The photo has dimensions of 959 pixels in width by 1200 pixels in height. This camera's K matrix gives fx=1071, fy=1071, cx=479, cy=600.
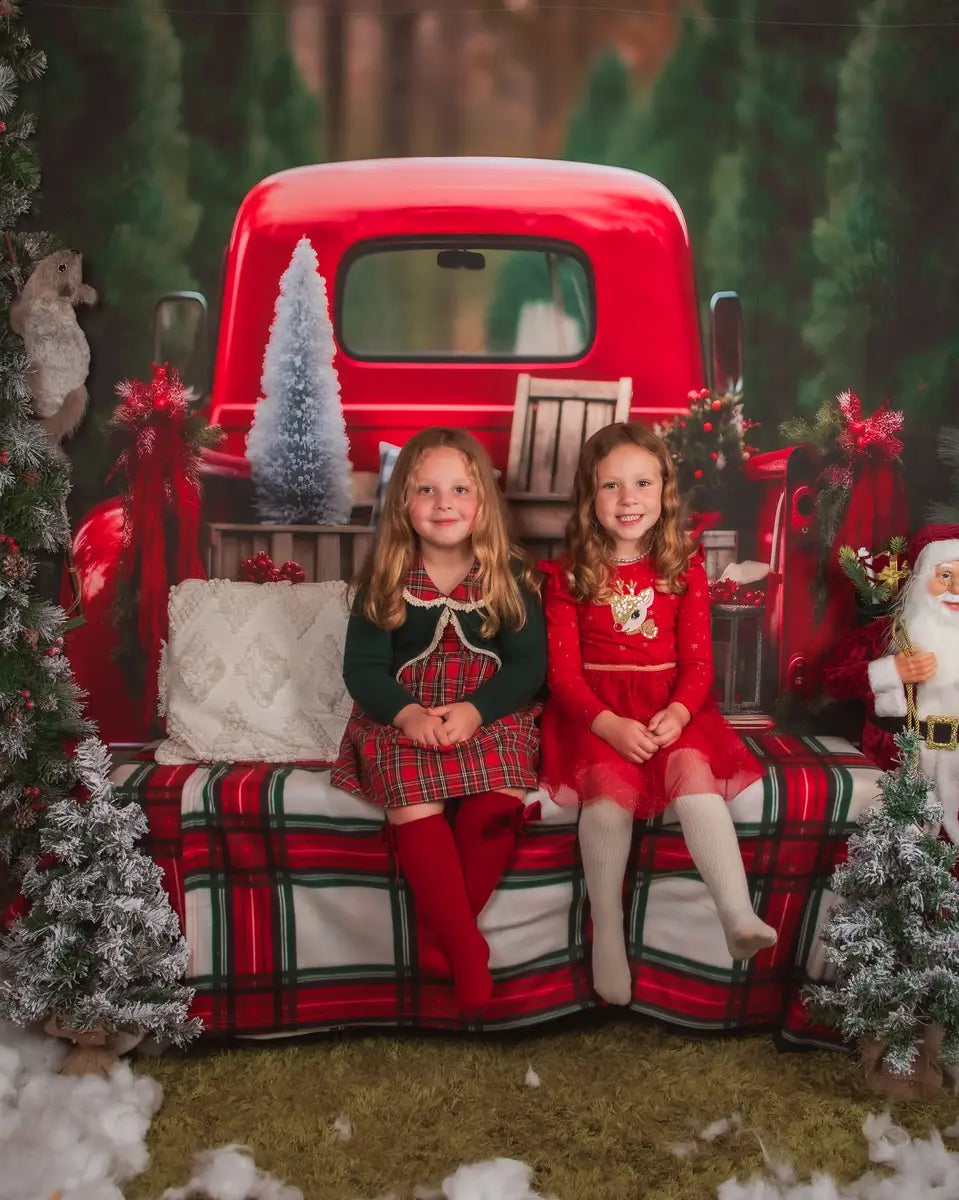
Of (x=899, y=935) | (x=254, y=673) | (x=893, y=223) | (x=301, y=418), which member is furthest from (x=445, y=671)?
(x=893, y=223)

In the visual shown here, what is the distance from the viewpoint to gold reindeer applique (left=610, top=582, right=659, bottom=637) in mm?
2508

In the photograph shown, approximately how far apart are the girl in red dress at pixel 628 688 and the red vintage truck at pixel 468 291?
42cm

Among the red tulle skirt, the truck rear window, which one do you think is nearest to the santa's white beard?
A: the red tulle skirt

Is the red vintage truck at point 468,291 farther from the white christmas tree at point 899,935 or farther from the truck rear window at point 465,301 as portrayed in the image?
the white christmas tree at point 899,935

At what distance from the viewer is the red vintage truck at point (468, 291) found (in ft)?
9.23

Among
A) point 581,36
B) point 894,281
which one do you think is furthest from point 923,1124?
point 581,36

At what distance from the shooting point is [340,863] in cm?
233

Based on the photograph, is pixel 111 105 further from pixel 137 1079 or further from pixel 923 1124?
pixel 923 1124

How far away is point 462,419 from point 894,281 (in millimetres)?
1200

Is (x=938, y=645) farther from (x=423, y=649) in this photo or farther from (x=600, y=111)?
(x=600, y=111)

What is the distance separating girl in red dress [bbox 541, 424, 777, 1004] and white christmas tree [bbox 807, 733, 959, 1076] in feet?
0.79

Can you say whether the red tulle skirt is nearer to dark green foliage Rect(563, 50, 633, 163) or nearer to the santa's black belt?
the santa's black belt

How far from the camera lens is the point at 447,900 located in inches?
85.8

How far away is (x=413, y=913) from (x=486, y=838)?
9.8 inches
